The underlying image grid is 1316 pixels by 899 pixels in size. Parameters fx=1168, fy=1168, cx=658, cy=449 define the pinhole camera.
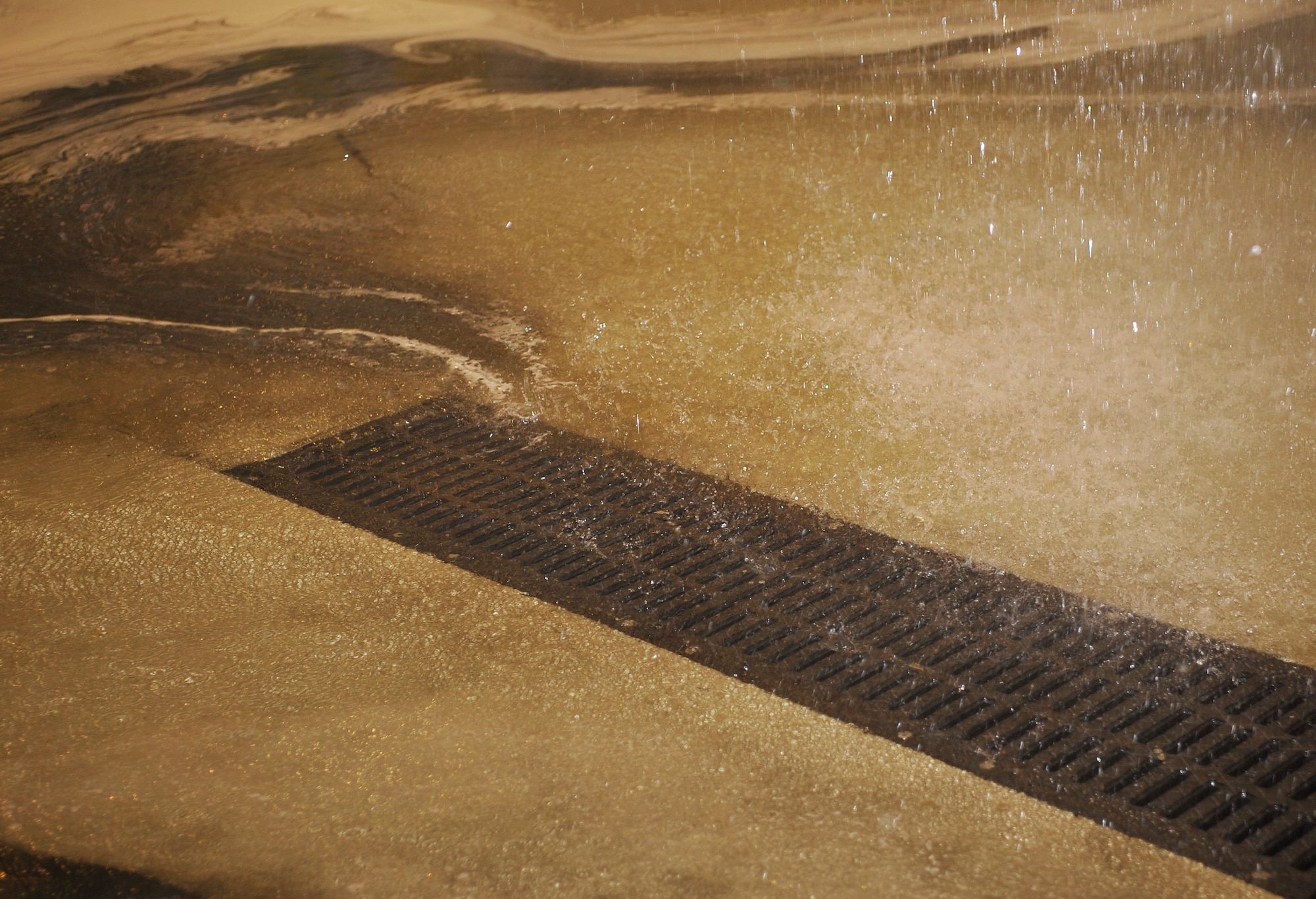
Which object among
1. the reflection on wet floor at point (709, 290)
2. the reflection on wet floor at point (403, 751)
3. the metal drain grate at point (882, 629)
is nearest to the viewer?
the reflection on wet floor at point (403, 751)

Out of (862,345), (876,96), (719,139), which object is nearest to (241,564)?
(862,345)

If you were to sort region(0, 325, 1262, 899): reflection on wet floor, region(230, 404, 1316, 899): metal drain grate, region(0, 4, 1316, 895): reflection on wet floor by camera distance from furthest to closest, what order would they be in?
region(0, 4, 1316, 895): reflection on wet floor → region(230, 404, 1316, 899): metal drain grate → region(0, 325, 1262, 899): reflection on wet floor

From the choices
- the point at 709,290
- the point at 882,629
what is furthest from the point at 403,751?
the point at 709,290

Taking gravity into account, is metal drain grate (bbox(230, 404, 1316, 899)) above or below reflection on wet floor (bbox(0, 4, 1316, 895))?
below

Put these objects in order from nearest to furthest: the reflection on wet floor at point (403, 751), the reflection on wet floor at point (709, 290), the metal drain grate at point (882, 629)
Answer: the reflection on wet floor at point (403, 751) → the metal drain grate at point (882, 629) → the reflection on wet floor at point (709, 290)

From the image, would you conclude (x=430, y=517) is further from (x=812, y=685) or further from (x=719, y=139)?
(x=719, y=139)
